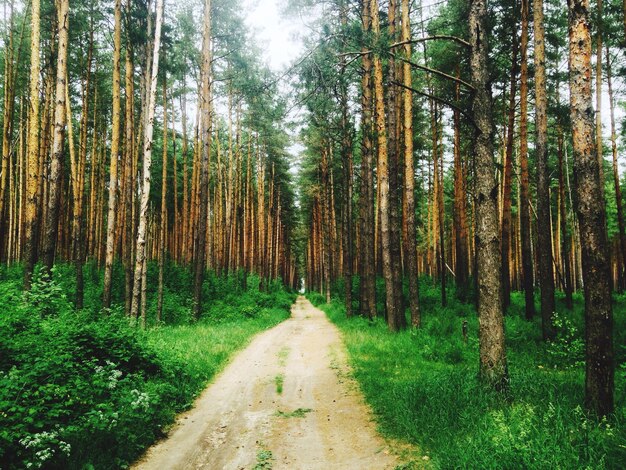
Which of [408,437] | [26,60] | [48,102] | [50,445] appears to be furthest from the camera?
[26,60]

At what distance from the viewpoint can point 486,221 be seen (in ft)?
18.5

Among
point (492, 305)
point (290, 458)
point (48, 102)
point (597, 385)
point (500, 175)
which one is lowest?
point (290, 458)

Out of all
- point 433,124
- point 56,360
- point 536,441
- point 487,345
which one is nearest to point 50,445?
point 56,360

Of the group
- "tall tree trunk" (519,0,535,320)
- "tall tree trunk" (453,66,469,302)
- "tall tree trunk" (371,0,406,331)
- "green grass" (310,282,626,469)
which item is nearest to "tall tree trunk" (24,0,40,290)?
"green grass" (310,282,626,469)

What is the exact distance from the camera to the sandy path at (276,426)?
4.49 m

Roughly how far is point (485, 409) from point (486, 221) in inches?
110

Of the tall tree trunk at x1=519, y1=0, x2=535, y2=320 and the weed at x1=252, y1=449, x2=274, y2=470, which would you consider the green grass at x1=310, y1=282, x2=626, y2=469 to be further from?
the tall tree trunk at x1=519, y1=0, x2=535, y2=320

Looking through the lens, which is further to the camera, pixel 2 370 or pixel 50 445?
pixel 2 370

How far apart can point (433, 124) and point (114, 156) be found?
16591mm

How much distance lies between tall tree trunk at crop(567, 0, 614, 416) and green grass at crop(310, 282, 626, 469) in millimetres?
353

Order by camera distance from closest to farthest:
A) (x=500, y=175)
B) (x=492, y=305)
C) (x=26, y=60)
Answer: (x=492, y=305) → (x=26, y=60) → (x=500, y=175)

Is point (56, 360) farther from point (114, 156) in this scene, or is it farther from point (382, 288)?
point (382, 288)

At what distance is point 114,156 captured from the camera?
12656 mm

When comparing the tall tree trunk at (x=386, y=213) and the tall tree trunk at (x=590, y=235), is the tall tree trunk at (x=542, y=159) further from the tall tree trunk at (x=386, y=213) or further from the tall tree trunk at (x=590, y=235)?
the tall tree trunk at (x=590, y=235)
